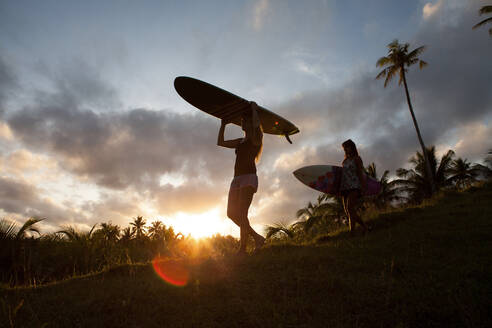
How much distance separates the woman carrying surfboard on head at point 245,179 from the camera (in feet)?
14.6

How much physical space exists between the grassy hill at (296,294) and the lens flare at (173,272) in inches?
3.9

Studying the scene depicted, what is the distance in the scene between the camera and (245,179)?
448 centimetres

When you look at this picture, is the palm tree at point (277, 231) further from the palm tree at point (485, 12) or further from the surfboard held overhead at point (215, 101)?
the palm tree at point (485, 12)

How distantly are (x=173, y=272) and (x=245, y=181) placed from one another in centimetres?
166

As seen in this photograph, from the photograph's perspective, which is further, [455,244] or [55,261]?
Answer: [55,261]

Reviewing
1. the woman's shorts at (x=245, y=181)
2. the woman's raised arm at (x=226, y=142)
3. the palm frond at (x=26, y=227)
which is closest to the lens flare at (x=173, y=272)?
the woman's shorts at (x=245, y=181)

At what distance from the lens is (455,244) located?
4.30 meters

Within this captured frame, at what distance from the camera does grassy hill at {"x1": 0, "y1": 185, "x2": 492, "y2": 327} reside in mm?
2363

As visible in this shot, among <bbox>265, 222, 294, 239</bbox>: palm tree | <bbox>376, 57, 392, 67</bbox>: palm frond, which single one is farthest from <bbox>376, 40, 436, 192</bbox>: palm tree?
<bbox>265, 222, 294, 239</bbox>: palm tree

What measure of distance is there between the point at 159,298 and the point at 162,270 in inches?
46.7

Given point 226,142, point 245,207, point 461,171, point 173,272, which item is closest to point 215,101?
point 226,142

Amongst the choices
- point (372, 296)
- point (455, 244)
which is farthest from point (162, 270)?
point (455, 244)

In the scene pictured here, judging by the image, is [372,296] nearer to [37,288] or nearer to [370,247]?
[370,247]

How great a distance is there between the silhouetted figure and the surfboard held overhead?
1.29 m
